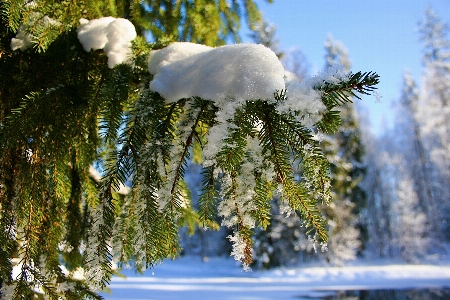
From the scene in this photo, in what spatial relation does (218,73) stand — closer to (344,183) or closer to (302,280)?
(302,280)

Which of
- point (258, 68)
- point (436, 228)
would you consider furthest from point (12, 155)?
point (436, 228)

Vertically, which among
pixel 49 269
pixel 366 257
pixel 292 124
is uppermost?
pixel 292 124

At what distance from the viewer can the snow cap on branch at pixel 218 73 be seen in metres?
0.85

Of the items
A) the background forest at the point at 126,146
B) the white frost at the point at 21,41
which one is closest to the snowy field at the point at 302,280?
the background forest at the point at 126,146

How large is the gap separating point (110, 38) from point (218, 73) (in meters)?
0.64

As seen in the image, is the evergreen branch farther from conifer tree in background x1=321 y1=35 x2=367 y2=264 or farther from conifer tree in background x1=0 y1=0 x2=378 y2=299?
conifer tree in background x1=321 y1=35 x2=367 y2=264

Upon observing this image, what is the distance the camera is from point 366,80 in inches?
29.1

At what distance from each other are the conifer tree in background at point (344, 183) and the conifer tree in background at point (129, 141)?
14.1 m

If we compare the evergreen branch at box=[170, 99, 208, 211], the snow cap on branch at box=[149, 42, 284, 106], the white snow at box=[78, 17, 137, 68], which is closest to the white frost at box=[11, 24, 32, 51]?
the white snow at box=[78, 17, 137, 68]

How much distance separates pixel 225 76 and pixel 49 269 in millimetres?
1096

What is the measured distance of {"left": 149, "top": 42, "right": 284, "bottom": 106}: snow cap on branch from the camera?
2.77ft

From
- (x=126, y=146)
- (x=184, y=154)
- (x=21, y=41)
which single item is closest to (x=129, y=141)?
(x=126, y=146)

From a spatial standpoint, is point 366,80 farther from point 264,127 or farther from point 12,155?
point 12,155

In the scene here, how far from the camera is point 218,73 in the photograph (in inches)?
37.3
